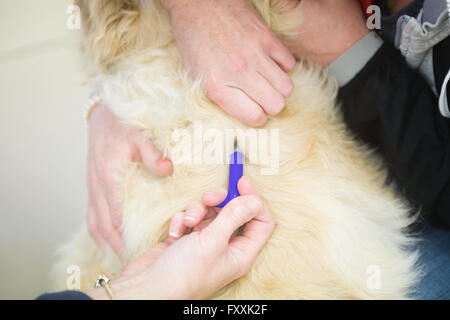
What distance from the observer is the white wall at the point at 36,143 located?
4.51 ft

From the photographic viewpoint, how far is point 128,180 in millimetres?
708

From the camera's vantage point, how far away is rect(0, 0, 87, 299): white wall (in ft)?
4.51

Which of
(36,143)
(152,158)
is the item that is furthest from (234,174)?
(36,143)

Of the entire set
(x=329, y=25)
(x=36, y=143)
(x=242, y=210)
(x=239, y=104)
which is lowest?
(x=36, y=143)

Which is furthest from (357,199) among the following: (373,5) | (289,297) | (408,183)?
(373,5)

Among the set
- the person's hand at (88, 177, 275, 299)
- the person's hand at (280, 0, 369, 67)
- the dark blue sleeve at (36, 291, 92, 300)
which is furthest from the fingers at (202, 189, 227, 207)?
the person's hand at (280, 0, 369, 67)

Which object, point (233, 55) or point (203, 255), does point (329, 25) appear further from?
point (203, 255)

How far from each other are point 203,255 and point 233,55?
1.16ft

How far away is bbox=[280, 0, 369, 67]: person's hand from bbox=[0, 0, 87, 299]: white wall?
3.08ft

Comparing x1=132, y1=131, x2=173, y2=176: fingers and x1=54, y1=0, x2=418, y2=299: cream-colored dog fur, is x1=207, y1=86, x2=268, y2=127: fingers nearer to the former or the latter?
x1=54, y1=0, x2=418, y2=299: cream-colored dog fur

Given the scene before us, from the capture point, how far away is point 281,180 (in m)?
0.64

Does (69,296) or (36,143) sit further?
(36,143)

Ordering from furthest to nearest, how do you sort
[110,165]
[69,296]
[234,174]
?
[110,165] → [234,174] → [69,296]

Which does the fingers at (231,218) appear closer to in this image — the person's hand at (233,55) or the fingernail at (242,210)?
the fingernail at (242,210)
